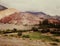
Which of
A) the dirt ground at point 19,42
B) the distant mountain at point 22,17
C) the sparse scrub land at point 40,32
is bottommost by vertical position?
the dirt ground at point 19,42

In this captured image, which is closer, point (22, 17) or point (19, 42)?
point (19, 42)

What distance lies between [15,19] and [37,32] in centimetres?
36

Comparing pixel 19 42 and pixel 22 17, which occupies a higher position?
pixel 22 17

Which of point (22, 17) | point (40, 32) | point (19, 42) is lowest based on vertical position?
point (19, 42)

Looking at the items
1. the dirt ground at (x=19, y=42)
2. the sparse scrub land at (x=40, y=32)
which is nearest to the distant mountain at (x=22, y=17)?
the sparse scrub land at (x=40, y=32)

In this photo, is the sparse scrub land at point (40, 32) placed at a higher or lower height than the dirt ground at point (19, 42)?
higher

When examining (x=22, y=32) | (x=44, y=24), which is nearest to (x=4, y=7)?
(x=22, y=32)

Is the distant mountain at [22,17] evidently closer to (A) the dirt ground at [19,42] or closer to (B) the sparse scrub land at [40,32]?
(B) the sparse scrub land at [40,32]

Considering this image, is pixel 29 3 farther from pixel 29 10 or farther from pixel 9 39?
pixel 9 39

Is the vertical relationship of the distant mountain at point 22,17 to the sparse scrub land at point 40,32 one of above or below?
above

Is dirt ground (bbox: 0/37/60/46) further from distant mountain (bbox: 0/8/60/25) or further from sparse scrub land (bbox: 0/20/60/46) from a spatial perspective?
distant mountain (bbox: 0/8/60/25)

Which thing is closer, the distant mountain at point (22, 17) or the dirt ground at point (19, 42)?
the dirt ground at point (19, 42)

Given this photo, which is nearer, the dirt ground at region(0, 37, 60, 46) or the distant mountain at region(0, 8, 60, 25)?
the dirt ground at region(0, 37, 60, 46)

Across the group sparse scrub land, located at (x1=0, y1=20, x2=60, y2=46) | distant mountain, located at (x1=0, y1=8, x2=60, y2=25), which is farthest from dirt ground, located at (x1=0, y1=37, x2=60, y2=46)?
distant mountain, located at (x1=0, y1=8, x2=60, y2=25)
